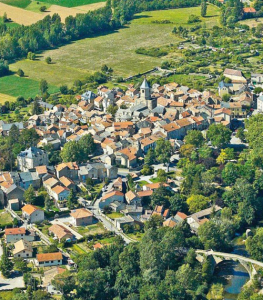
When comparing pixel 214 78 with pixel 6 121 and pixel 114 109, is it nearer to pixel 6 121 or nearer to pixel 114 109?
pixel 114 109

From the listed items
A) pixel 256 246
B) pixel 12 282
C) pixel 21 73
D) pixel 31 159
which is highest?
pixel 31 159

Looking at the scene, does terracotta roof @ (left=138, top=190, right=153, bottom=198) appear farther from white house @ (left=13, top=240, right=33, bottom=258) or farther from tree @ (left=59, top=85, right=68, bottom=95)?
tree @ (left=59, top=85, right=68, bottom=95)

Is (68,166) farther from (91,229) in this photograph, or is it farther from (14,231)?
(14,231)

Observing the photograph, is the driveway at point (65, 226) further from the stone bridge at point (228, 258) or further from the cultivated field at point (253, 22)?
the cultivated field at point (253, 22)

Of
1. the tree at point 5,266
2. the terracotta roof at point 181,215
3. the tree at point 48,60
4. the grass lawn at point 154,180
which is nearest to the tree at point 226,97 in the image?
the grass lawn at point 154,180

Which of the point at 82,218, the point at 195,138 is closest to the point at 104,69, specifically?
the point at 195,138
